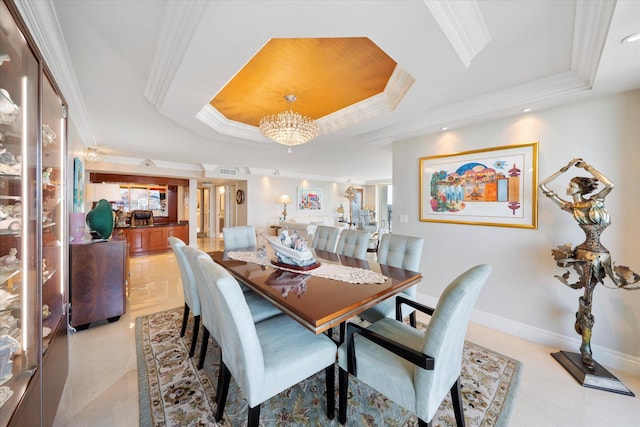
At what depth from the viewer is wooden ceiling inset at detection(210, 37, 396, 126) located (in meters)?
1.87

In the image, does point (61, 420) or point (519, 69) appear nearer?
point (61, 420)

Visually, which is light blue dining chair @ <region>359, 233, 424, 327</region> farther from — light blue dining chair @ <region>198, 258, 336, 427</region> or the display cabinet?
the display cabinet

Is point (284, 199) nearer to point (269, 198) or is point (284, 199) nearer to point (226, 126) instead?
point (269, 198)

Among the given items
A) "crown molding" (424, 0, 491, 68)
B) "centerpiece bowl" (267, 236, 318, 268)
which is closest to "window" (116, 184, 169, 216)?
"centerpiece bowl" (267, 236, 318, 268)

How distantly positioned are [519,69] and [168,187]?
27.3 ft

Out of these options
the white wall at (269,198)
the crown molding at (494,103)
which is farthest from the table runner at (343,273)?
the white wall at (269,198)

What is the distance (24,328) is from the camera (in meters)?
1.08

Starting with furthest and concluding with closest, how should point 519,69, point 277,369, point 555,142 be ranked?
1. point 555,142
2. point 519,69
3. point 277,369

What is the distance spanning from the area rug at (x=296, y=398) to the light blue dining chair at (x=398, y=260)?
507mm

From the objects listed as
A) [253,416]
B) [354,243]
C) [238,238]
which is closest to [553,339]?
[354,243]

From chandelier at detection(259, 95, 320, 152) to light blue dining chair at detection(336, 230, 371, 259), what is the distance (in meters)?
1.21

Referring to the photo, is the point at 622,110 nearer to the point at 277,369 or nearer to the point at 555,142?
the point at 555,142

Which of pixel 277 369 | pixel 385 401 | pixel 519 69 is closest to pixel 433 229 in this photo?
pixel 519 69

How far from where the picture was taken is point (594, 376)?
180cm
